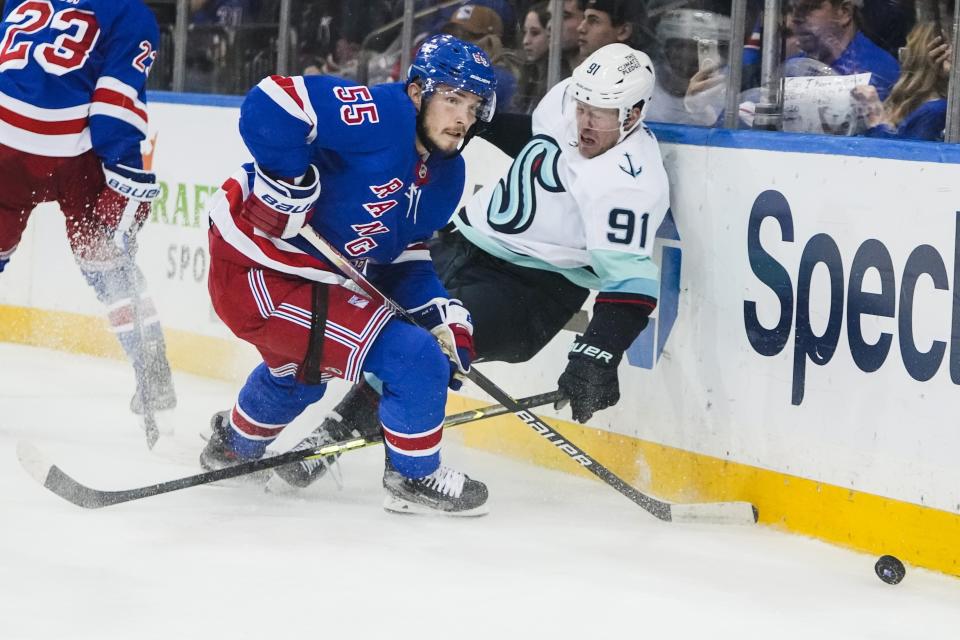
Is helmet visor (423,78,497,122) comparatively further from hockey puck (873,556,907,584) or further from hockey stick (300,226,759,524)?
hockey puck (873,556,907,584)

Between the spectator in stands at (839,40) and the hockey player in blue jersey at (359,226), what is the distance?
0.82 m

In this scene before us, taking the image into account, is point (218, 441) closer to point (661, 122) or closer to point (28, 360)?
point (661, 122)

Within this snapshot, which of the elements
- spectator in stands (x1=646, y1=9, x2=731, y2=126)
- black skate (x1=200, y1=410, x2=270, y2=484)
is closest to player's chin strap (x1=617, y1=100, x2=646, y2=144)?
spectator in stands (x1=646, y1=9, x2=731, y2=126)

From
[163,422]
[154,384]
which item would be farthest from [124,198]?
[163,422]

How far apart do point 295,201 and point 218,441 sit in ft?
2.55

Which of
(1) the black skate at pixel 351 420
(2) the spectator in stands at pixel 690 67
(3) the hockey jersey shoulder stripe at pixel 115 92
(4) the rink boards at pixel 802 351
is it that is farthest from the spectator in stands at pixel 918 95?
(3) the hockey jersey shoulder stripe at pixel 115 92

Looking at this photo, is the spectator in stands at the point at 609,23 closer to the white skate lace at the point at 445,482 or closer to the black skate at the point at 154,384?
the white skate lace at the point at 445,482

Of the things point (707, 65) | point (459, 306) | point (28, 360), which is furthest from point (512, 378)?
point (28, 360)

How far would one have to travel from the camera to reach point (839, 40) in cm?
320

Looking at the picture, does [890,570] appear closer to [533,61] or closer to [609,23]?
[609,23]

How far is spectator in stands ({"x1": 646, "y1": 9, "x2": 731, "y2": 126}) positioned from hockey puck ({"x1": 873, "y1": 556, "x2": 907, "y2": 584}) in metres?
1.21

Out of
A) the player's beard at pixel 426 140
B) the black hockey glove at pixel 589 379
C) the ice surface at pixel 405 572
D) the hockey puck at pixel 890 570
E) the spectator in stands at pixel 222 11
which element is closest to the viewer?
the ice surface at pixel 405 572

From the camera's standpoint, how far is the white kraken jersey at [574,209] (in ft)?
10.5

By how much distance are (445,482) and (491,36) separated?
1.50 metres
